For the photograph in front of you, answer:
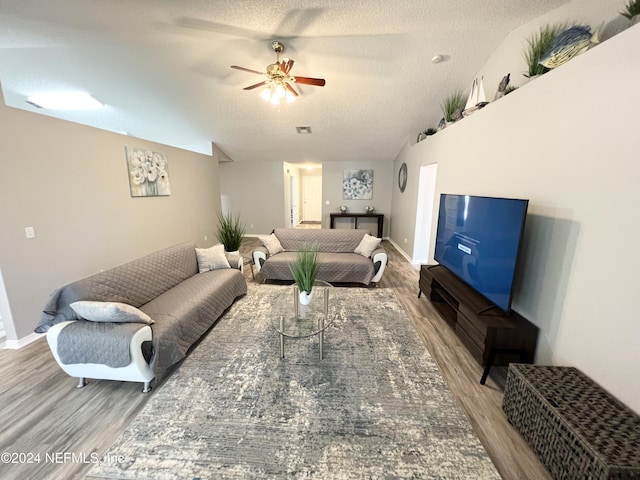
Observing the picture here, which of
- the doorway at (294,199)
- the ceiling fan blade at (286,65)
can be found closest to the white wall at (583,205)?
the ceiling fan blade at (286,65)

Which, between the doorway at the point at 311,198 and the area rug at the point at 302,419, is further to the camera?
the doorway at the point at 311,198

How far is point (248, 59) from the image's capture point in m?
3.28

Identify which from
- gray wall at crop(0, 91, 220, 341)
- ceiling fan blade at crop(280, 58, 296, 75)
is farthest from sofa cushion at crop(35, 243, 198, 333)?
ceiling fan blade at crop(280, 58, 296, 75)

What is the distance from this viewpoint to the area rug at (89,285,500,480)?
4.33 ft

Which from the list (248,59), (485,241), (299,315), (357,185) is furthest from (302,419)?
(357,185)

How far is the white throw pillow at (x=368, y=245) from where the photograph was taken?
3965 millimetres

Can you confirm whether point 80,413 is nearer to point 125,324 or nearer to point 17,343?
point 125,324

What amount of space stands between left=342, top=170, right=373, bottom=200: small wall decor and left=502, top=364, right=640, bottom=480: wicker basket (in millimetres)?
6152

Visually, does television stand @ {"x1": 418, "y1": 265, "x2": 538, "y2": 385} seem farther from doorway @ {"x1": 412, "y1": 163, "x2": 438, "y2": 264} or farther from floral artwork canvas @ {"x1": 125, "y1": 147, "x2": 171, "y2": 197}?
floral artwork canvas @ {"x1": 125, "y1": 147, "x2": 171, "y2": 197}

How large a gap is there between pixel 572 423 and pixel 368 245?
2.95 meters

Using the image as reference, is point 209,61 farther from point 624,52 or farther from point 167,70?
point 624,52

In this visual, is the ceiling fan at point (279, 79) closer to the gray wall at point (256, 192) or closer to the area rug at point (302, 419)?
the area rug at point (302, 419)

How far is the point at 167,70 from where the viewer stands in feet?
11.6

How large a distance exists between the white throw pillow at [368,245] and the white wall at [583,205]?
6.28 feet
